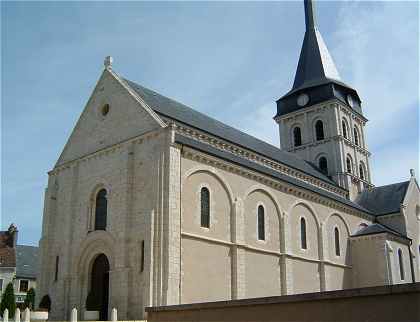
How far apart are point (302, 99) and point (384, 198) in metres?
11.6

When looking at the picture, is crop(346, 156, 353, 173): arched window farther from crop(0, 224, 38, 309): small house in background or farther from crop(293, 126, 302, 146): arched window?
crop(0, 224, 38, 309): small house in background

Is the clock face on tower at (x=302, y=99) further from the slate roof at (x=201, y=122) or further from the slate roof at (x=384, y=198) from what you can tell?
the slate roof at (x=384, y=198)

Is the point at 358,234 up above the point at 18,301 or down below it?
above

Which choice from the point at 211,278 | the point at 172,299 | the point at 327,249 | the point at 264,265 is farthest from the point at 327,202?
the point at 172,299

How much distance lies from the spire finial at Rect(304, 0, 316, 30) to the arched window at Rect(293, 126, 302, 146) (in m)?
11.4

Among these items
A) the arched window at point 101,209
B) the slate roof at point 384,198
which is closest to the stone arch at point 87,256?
the arched window at point 101,209

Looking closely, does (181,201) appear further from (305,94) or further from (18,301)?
(18,301)

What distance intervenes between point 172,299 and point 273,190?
10.3m

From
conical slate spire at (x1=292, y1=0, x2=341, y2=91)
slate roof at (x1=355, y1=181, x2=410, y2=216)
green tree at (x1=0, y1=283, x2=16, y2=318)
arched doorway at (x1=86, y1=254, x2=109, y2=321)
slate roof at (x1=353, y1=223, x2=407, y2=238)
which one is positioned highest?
conical slate spire at (x1=292, y1=0, x2=341, y2=91)

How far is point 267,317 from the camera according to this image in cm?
1000

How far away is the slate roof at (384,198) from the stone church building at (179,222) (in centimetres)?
342

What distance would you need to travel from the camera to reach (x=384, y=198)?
39.2 meters

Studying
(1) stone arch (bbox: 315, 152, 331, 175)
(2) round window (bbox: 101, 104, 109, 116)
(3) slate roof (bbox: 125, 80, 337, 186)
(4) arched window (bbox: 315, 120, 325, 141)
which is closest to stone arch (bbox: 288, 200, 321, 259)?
(3) slate roof (bbox: 125, 80, 337, 186)

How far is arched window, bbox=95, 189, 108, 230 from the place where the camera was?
2298 cm
